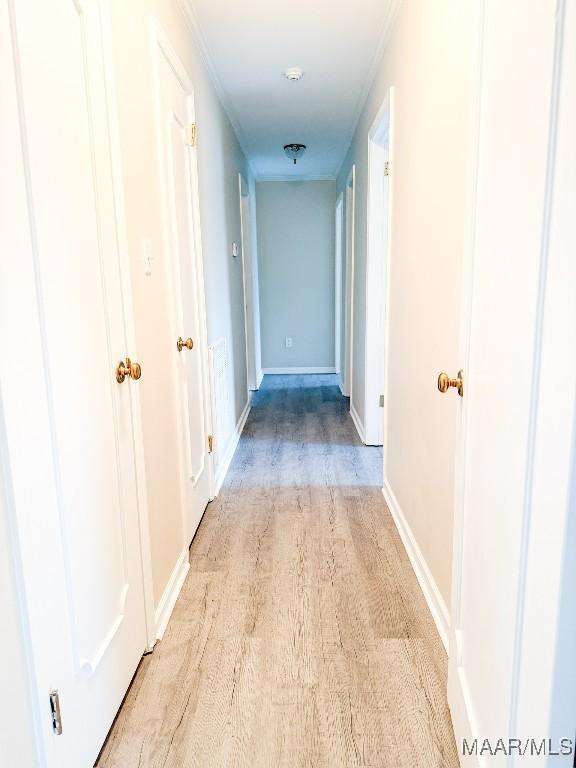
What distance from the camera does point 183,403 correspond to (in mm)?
2250

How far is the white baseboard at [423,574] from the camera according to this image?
1.77 meters

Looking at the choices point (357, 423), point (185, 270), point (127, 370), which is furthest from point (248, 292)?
point (127, 370)

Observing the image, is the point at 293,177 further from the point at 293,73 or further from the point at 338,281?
the point at 293,73

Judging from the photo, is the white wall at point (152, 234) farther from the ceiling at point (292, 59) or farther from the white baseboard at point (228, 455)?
the white baseboard at point (228, 455)

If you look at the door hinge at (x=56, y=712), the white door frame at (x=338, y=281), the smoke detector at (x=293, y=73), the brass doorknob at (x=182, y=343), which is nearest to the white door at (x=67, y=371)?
the door hinge at (x=56, y=712)

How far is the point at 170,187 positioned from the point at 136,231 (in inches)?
18.8

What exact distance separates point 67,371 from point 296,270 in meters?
5.38

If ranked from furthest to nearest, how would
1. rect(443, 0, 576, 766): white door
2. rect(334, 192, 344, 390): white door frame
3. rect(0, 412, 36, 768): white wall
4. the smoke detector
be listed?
1. rect(334, 192, 344, 390): white door frame
2. the smoke detector
3. rect(0, 412, 36, 768): white wall
4. rect(443, 0, 576, 766): white door

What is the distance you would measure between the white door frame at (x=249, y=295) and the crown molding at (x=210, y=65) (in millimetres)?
416

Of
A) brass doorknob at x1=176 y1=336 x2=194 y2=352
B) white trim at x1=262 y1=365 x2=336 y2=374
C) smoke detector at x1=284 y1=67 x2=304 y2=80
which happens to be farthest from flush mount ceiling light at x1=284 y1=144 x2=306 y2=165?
brass doorknob at x1=176 y1=336 x2=194 y2=352

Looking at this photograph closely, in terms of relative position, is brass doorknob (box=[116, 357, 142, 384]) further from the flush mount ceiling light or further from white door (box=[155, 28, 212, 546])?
the flush mount ceiling light

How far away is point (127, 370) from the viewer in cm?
150

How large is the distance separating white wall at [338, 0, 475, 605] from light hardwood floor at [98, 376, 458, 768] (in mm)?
234

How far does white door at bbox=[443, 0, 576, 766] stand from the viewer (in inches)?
28.4
